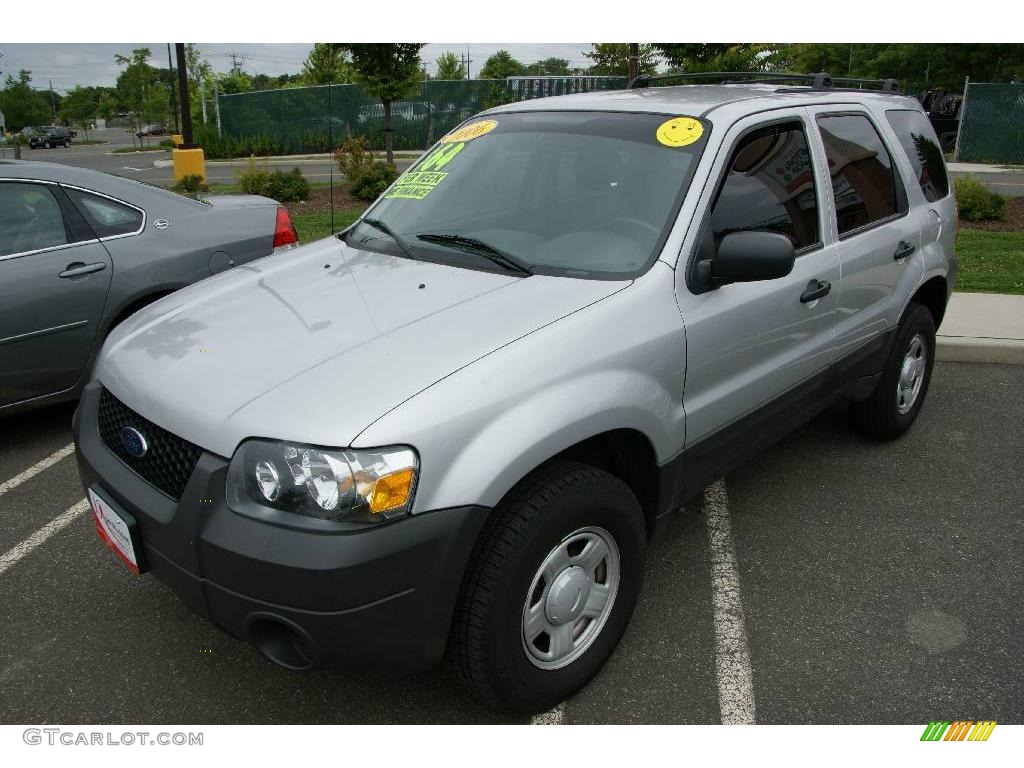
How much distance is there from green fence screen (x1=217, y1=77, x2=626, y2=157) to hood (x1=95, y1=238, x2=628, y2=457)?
26.5 metres

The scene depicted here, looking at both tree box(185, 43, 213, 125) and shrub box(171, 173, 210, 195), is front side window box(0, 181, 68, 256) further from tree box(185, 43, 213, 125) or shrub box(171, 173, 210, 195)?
tree box(185, 43, 213, 125)

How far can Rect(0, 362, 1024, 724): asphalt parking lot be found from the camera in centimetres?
272

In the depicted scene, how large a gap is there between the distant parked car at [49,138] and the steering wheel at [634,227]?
195 feet

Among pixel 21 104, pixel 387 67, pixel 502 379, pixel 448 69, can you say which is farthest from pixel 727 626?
pixel 21 104

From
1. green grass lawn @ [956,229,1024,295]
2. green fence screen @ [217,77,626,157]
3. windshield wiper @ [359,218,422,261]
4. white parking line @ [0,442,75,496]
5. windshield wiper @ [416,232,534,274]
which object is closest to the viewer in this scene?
windshield wiper @ [416,232,534,274]

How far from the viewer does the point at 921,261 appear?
14.4 ft

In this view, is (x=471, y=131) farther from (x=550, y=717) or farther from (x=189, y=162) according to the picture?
(x=189, y=162)

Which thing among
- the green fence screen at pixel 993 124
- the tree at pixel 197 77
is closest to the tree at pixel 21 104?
the tree at pixel 197 77

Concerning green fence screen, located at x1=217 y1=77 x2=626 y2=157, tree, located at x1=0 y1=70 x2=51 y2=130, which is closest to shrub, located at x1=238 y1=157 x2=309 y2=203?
green fence screen, located at x1=217 y1=77 x2=626 y2=157

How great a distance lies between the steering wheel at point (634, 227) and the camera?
9.71ft

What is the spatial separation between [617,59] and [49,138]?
137ft

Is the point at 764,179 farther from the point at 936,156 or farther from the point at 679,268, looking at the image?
the point at 936,156

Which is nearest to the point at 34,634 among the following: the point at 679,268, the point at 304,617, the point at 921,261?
the point at 304,617

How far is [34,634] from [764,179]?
3210 millimetres
